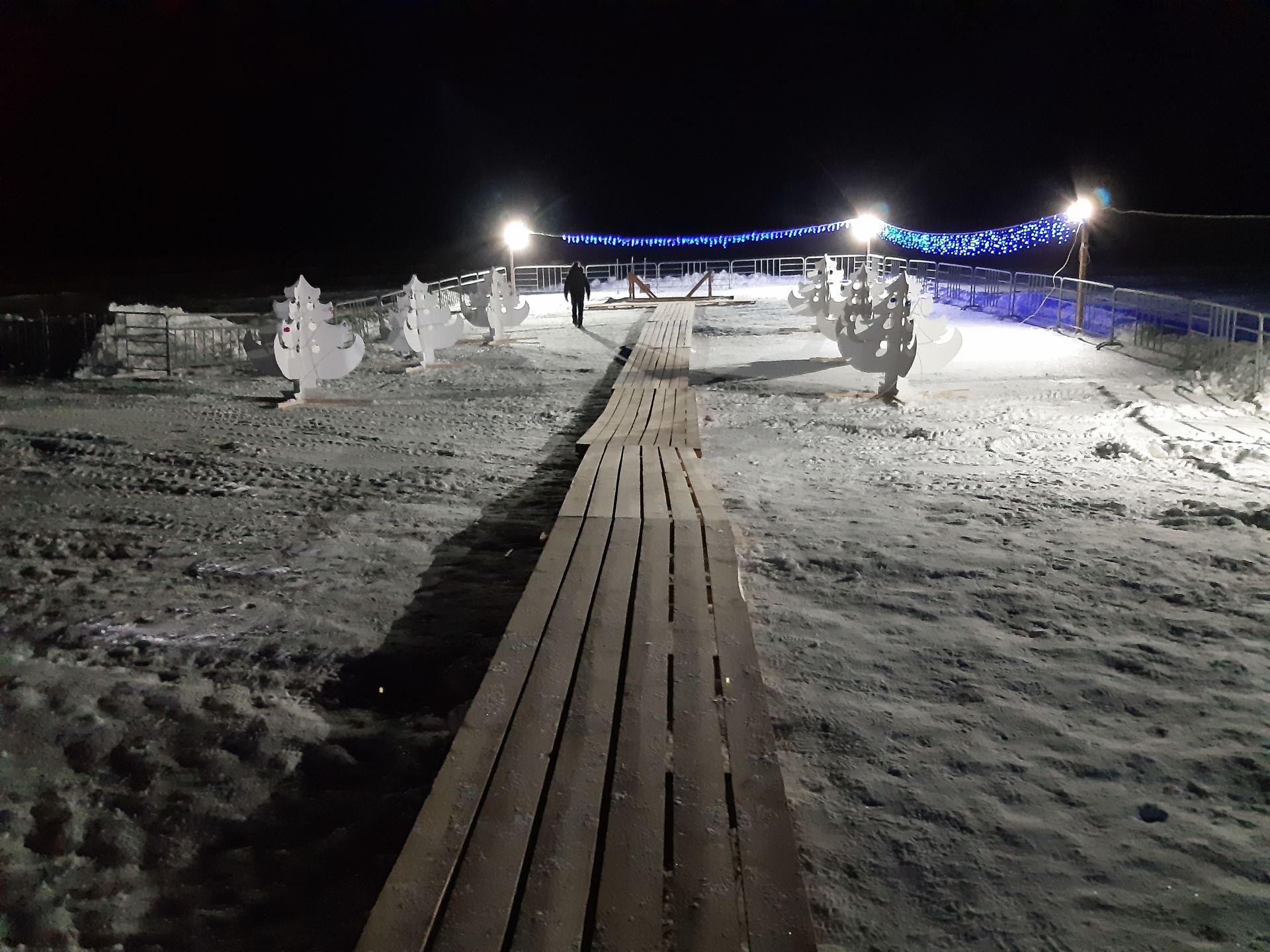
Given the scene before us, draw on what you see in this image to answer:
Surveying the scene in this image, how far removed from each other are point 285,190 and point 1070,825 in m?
95.5

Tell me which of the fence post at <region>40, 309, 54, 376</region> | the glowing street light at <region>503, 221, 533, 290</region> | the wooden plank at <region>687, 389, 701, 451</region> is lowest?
the wooden plank at <region>687, 389, 701, 451</region>

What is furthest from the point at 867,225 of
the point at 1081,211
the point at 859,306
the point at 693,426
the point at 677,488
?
the point at 677,488

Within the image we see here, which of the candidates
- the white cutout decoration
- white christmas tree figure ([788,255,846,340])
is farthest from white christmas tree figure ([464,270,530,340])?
white christmas tree figure ([788,255,846,340])

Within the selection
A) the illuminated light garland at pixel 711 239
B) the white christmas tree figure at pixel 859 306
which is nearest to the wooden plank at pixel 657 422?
the white christmas tree figure at pixel 859 306

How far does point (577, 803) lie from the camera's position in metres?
2.86

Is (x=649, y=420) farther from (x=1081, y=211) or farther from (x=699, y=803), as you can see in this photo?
(x=1081, y=211)

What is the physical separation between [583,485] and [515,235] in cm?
1754

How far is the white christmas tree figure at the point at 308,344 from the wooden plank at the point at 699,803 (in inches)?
335

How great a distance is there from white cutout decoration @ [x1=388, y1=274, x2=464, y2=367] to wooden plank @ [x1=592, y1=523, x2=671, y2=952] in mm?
11180

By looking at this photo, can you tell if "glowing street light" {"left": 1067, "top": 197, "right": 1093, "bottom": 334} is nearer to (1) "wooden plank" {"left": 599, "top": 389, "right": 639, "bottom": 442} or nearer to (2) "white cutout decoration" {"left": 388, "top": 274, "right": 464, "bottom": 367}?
(1) "wooden plank" {"left": 599, "top": 389, "right": 639, "bottom": 442}

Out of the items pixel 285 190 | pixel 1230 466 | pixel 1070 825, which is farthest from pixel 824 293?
pixel 285 190

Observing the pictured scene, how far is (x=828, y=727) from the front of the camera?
380 cm

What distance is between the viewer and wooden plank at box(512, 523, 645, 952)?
2.40 meters

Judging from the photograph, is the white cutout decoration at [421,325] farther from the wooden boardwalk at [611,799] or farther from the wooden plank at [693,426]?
the wooden boardwalk at [611,799]
